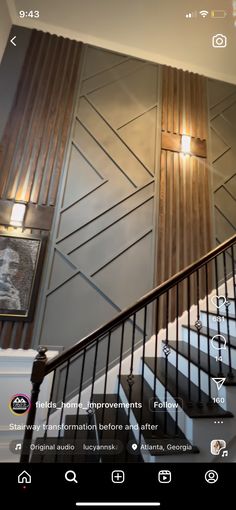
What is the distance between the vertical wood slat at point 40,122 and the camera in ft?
9.15

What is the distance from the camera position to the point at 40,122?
9.76 feet

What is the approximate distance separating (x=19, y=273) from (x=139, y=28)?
3664 millimetres

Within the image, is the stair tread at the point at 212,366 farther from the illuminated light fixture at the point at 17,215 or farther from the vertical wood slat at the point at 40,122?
the illuminated light fixture at the point at 17,215

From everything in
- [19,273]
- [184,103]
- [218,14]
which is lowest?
[19,273]

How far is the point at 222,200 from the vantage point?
133 inches

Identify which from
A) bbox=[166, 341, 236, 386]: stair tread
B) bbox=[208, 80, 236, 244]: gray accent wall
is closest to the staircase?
bbox=[166, 341, 236, 386]: stair tread

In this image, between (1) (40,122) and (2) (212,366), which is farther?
(1) (40,122)

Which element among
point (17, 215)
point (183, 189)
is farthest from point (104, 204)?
point (183, 189)

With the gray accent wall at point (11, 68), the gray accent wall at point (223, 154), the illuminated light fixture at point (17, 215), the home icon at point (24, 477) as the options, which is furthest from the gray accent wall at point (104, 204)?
the home icon at point (24, 477)

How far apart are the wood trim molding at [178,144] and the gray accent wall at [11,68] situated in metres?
2.11

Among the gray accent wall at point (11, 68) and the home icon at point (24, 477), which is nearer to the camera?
the home icon at point (24, 477)

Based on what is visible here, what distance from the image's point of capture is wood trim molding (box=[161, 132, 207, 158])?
132 inches

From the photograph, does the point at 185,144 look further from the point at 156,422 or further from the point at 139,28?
the point at 156,422

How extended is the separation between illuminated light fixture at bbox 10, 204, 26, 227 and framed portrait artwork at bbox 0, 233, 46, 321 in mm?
160
